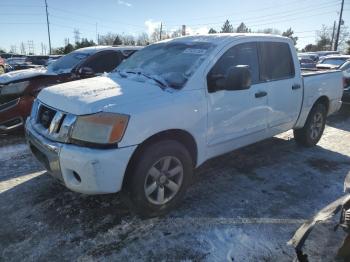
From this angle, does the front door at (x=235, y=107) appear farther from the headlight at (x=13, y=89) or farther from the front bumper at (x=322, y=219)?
the headlight at (x=13, y=89)

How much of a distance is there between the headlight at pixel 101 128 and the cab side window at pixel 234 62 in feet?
3.88

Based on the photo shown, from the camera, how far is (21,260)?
273 centimetres

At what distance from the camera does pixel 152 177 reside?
3240 mm

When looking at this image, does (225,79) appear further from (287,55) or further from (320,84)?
(320,84)

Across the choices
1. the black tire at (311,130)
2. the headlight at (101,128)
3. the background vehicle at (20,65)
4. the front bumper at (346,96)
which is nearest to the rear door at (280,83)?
the black tire at (311,130)

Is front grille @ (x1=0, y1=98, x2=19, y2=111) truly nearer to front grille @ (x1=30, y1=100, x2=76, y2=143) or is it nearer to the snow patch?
the snow patch

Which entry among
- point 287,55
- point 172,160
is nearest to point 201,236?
point 172,160

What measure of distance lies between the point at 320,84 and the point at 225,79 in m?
2.66

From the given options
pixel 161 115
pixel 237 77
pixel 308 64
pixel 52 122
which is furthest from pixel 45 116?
pixel 308 64

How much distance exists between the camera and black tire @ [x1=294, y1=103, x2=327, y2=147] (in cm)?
561

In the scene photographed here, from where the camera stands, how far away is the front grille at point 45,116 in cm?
339

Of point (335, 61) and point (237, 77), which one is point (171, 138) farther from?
point (335, 61)

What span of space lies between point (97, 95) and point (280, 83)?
2.61 meters

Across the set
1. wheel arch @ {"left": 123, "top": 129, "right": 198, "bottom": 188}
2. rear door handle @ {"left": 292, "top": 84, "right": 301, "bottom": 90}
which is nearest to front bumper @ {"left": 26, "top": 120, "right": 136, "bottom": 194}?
wheel arch @ {"left": 123, "top": 129, "right": 198, "bottom": 188}
